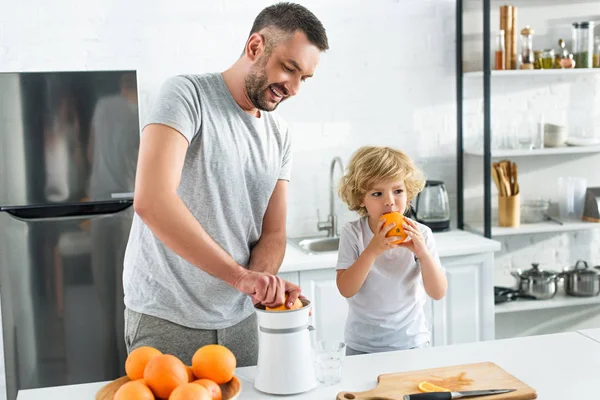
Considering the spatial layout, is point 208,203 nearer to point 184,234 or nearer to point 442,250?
point 184,234

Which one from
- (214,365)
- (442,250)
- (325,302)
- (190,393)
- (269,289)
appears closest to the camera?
(190,393)

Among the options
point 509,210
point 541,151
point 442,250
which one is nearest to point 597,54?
point 541,151

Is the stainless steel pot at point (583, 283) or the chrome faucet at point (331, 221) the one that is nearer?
the chrome faucet at point (331, 221)

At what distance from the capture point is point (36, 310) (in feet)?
9.99

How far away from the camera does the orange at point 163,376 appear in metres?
1.44

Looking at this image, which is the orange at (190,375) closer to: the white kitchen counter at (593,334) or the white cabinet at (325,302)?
the white kitchen counter at (593,334)

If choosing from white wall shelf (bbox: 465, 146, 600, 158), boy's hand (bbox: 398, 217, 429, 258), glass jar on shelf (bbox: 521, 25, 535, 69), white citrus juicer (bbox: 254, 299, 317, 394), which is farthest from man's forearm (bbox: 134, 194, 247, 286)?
glass jar on shelf (bbox: 521, 25, 535, 69)

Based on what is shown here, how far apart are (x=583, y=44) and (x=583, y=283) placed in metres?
1.23

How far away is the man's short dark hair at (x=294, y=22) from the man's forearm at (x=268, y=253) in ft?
1.75

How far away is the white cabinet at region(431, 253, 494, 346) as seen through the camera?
3.38 metres

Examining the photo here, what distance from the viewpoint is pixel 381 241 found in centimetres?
211

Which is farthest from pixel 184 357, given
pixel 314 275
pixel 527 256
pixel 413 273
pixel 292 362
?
pixel 527 256

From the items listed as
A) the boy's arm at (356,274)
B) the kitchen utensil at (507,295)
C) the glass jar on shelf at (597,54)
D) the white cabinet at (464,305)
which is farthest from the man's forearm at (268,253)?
the glass jar on shelf at (597,54)

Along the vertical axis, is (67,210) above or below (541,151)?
below
